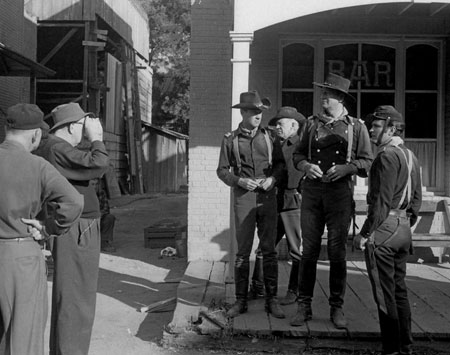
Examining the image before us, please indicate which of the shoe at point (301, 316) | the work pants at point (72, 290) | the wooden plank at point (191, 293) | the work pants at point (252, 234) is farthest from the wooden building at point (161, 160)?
the work pants at point (72, 290)

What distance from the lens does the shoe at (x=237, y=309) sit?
6258 millimetres

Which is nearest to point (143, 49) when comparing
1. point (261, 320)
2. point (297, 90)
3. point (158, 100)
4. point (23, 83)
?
point (23, 83)

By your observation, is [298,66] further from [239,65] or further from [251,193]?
[251,193]

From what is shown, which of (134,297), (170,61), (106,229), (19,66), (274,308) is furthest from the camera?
(170,61)

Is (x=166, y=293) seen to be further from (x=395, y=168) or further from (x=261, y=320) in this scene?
(x=395, y=168)

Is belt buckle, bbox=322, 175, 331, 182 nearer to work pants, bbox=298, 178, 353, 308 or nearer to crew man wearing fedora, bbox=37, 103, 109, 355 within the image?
work pants, bbox=298, 178, 353, 308

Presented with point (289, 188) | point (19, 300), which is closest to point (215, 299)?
point (289, 188)

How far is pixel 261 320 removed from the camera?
615 cm

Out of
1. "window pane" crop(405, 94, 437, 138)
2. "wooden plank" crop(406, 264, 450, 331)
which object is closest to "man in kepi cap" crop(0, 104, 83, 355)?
"wooden plank" crop(406, 264, 450, 331)

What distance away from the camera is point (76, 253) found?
4.75 meters

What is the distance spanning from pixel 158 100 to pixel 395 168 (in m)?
44.5

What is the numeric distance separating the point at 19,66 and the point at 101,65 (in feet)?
35.9

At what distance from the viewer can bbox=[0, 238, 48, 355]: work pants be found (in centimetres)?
381

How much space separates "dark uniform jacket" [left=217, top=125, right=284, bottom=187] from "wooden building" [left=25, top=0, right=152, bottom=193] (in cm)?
1647
